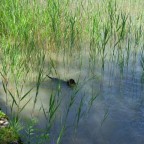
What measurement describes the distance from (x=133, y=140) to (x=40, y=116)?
1059 millimetres

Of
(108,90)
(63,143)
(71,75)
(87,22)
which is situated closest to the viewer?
(63,143)

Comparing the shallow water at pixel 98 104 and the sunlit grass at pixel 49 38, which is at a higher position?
the sunlit grass at pixel 49 38

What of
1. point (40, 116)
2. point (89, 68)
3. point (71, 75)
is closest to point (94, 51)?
point (89, 68)

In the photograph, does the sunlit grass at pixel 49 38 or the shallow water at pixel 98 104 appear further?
the sunlit grass at pixel 49 38

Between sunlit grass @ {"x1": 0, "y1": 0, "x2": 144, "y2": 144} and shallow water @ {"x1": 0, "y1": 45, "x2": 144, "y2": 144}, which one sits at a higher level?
sunlit grass @ {"x1": 0, "y1": 0, "x2": 144, "y2": 144}

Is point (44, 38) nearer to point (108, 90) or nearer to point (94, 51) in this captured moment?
point (94, 51)

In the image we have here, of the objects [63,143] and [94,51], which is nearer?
[63,143]

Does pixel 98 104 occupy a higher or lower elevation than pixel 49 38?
lower

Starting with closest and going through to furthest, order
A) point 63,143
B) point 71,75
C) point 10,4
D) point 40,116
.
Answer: point 63,143 < point 40,116 < point 71,75 < point 10,4

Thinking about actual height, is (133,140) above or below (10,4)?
below

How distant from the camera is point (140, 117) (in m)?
3.82

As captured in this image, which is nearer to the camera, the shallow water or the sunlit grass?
the shallow water

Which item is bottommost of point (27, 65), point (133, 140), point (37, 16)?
point (133, 140)

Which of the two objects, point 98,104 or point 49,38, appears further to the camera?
point 49,38
